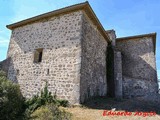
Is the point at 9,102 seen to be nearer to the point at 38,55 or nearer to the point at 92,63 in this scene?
the point at 38,55

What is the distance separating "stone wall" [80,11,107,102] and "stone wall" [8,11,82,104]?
1.59 feet

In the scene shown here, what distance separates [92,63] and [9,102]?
5.59 metres

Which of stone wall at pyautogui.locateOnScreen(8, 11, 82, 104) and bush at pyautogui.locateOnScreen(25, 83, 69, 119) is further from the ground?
stone wall at pyautogui.locateOnScreen(8, 11, 82, 104)

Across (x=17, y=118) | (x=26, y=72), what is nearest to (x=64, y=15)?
(x=26, y=72)

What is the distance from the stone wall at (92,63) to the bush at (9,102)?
313cm

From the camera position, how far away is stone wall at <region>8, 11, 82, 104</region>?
30.6 ft

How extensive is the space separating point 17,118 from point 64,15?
657 cm

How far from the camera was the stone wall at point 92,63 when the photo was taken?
32.1ft

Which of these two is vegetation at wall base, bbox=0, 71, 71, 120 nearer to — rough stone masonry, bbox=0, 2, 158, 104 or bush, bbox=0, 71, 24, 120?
bush, bbox=0, 71, 24, 120

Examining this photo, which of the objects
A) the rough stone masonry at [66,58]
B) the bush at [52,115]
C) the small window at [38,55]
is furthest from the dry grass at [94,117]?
the small window at [38,55]

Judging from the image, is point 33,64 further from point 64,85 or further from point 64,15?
point 64,15

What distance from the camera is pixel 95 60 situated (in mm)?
11688

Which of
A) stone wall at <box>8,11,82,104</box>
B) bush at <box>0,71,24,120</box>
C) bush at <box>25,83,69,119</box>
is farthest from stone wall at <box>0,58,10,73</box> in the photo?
bush at <box>0,71,24,120</box>

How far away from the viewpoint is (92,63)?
11.1 m
